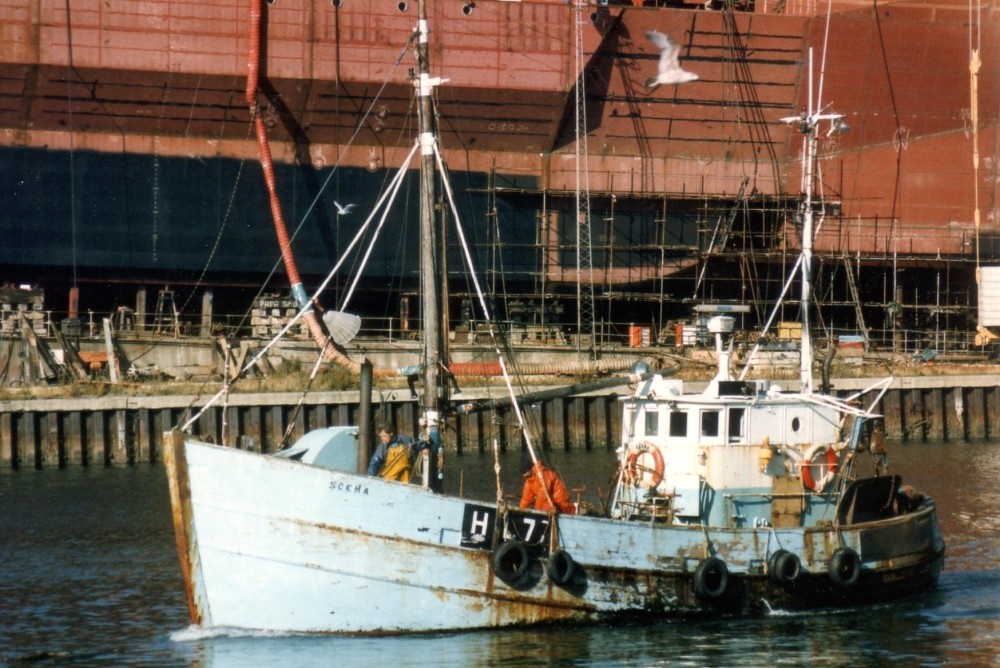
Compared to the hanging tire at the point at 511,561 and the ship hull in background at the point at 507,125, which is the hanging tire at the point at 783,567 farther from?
the ship hull in background at the point at 507,125

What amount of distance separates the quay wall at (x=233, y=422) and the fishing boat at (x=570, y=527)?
43.5 feet

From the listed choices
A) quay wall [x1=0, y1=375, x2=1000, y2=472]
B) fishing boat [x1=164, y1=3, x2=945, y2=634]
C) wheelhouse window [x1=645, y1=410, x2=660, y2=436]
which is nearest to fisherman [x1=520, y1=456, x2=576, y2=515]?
fishing boat [x1=164, y1=3, x2=945, y2=634]

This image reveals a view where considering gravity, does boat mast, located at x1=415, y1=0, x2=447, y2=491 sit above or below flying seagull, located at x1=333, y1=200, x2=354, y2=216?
below

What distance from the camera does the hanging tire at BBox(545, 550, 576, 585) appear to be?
1841cm

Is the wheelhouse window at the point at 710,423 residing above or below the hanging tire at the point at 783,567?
above

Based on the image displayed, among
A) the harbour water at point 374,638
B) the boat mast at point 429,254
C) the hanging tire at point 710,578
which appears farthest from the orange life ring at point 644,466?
the boat mast at point 429,254

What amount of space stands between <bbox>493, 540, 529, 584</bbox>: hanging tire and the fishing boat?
3 cm

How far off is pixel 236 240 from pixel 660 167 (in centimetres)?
1348

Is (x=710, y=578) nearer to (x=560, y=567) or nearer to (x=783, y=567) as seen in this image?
(x=783, y=567)

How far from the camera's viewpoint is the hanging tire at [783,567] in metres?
19.7

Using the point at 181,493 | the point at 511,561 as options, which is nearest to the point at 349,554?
the point at 511,561

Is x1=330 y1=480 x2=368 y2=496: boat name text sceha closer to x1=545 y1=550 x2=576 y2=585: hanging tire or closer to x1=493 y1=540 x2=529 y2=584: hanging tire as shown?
x1=493 y1=540 x2=529 y2=584: hanging tire

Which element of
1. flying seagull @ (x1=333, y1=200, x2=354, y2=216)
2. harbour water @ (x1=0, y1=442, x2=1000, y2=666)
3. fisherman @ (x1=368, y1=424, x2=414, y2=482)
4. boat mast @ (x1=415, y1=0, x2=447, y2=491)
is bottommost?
harbour water @ (x1=0, y1=442, x2=1000, y2=666)

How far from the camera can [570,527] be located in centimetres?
1861
